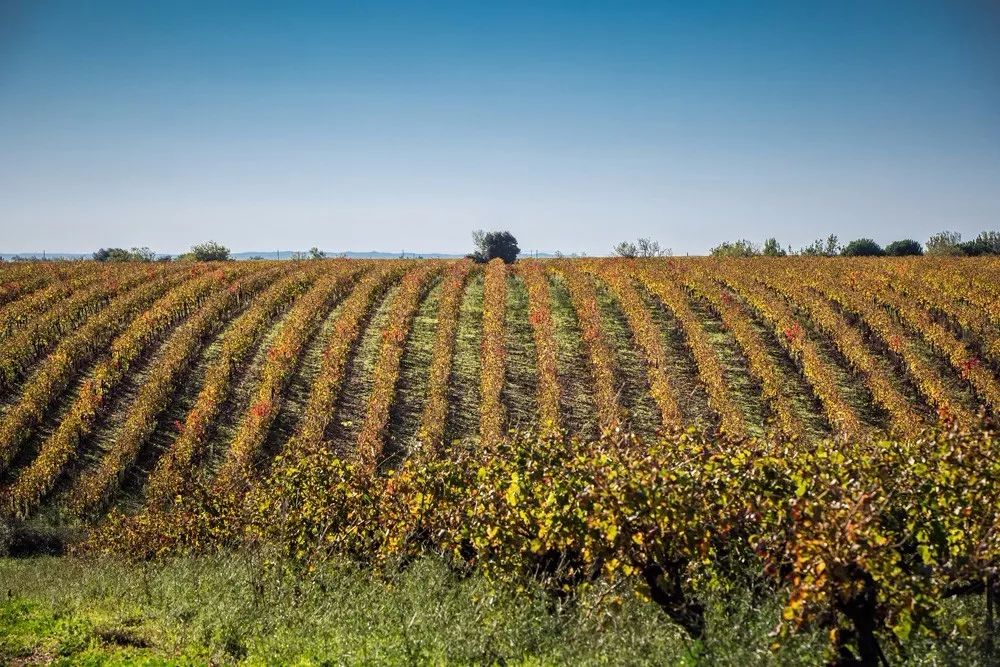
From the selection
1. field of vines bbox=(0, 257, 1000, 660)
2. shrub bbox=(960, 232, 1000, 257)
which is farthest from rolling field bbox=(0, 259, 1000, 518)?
shrub bbox=(960, 232, 1000, 257)

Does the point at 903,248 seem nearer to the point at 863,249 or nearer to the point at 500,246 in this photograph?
the point at 863,249

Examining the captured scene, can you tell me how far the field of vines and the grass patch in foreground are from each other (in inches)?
22.2

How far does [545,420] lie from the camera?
37.0 feet

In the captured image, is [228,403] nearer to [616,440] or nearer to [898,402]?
[616,440]

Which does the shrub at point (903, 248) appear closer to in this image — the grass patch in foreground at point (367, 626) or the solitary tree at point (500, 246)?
the solitary tree at point (500, 246)

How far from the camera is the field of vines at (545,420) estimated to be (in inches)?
369

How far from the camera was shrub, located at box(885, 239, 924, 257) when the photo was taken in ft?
262

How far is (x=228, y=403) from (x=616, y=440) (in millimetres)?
23862

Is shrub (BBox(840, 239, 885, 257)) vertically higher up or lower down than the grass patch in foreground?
higher up

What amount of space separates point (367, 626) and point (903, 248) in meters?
85.0

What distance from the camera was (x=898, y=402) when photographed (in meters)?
29.8

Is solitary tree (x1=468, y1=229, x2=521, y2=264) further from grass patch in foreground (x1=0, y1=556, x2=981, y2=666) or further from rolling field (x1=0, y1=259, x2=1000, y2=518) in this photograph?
grass patch in foreground (x1=0, y1=556, x2=981, y2=666)

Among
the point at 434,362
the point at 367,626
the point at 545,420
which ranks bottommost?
the point at 367,626

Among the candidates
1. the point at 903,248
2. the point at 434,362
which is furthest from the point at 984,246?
the point at 434,362
